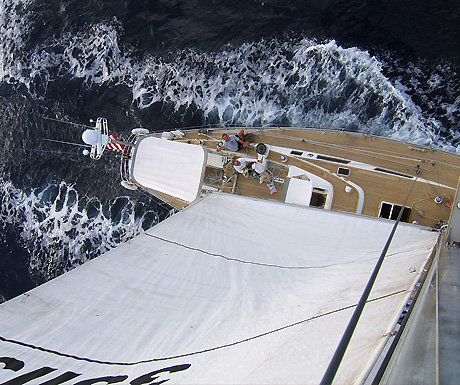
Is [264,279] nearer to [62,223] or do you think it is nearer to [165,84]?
[165,84]

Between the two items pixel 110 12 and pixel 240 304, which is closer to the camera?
pixel 240 304

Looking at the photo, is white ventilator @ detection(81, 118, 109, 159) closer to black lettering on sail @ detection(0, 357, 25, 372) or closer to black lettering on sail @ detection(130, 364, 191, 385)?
black lettering on sail @ detection(0, 357, 25, 372)

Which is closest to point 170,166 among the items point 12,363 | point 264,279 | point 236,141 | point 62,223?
point 236,141

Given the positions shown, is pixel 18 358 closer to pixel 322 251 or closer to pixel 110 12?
pixel 322 251

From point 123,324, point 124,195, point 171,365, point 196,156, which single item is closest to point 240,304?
point 171,365

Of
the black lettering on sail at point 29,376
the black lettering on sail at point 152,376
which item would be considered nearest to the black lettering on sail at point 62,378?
the black lettering on sail at point 29,376
